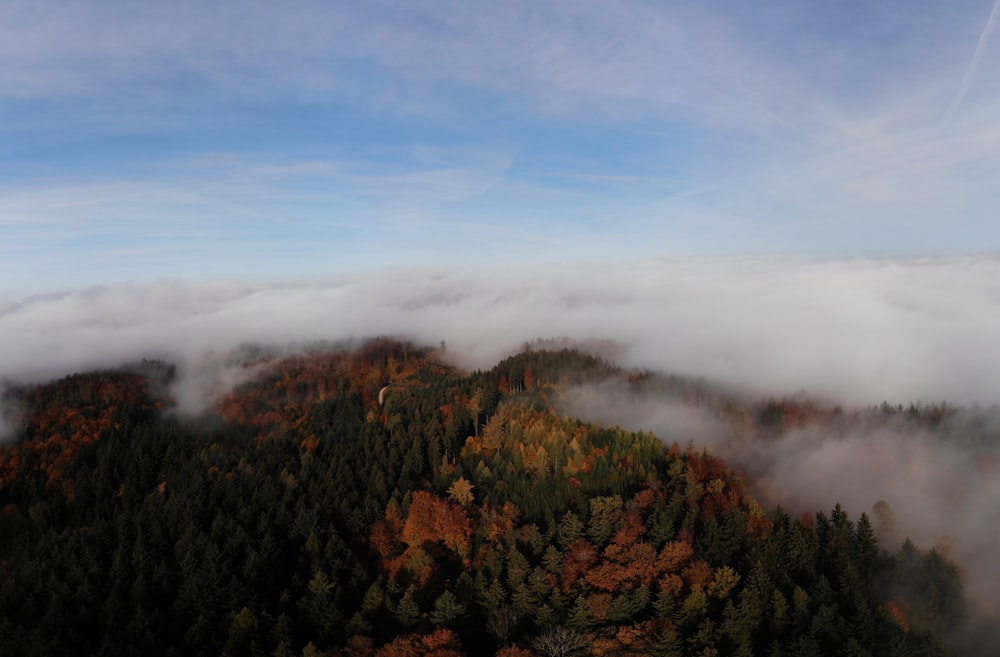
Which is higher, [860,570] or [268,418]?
[268,418]

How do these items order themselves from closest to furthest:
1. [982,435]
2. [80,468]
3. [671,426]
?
[80,468] → [671,426] → [982,435]

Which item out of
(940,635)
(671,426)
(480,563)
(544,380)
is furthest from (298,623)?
(671,426)

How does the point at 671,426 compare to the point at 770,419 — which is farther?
the point at 770,419

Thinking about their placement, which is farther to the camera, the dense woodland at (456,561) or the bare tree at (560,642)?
the dense woodland at (456,561)

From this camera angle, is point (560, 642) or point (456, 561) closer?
point (560, 642)

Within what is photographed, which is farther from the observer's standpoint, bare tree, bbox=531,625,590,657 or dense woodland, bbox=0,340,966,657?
dense woodland, bbox=0,340,966,657

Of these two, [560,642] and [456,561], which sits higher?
[560,642]

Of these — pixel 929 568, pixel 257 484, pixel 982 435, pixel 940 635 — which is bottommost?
pixel 982 435

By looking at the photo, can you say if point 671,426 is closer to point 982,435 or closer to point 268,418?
point 982,435
